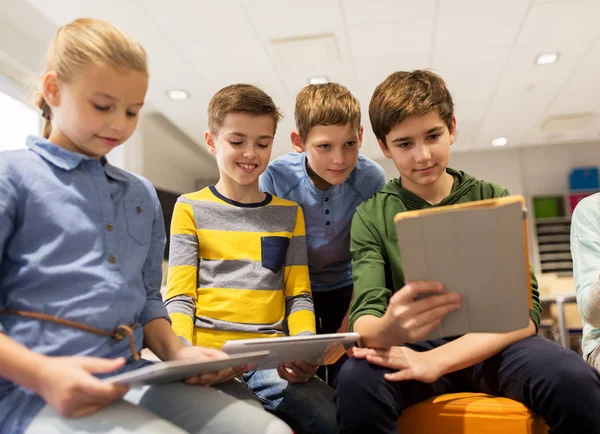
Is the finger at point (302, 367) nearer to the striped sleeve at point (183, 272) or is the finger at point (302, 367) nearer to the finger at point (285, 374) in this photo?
the finger at point (285, 374)

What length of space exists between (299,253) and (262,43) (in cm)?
268

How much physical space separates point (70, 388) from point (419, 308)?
583mm

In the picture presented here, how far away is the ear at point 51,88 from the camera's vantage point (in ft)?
3.06

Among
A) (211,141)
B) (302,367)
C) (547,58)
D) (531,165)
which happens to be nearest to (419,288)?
(302,367)

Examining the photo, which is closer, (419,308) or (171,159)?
(419,308)

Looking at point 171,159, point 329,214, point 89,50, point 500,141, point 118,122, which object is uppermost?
point 500,141

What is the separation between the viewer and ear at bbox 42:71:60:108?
3.06 feet

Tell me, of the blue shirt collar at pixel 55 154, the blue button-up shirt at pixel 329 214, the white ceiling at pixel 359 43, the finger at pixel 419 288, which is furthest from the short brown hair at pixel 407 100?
the white ceiling at pixel 359 43

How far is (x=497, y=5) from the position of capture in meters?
3.34

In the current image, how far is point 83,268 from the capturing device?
2.95 ft

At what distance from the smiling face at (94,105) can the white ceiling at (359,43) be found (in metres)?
2.54

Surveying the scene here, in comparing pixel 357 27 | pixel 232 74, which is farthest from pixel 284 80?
pixel 357 27

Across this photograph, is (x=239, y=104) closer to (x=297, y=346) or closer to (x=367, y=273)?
(x=367, y=273)

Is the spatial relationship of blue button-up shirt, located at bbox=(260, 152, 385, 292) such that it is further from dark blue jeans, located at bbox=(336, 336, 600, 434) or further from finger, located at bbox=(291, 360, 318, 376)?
dark blue jeans, located at bbox=(336, 336, 600, 434)
